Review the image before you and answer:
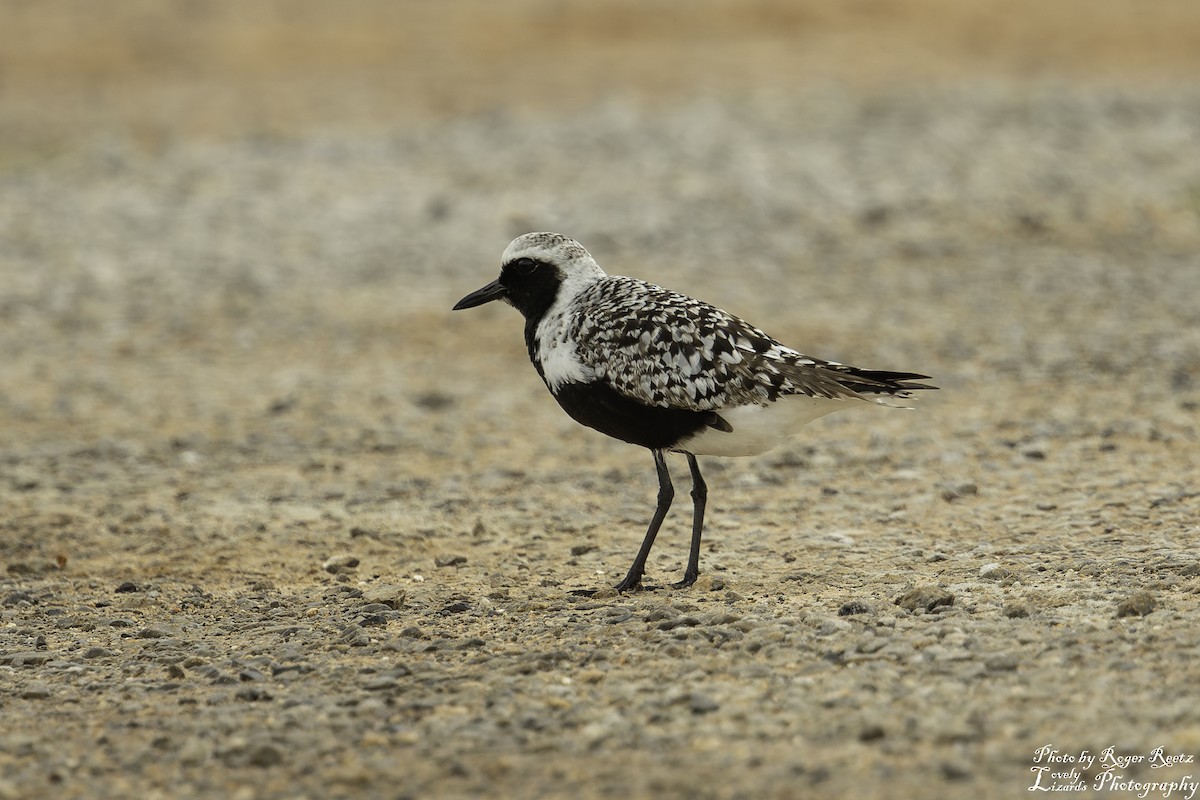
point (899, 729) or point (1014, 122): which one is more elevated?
point (1014, 122)

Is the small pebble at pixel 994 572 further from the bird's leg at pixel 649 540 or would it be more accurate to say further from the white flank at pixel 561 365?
the white flank at pixel 561 365

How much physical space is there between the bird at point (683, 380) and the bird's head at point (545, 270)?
0.19 metres

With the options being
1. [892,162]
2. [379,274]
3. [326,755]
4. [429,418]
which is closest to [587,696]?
[326,755]

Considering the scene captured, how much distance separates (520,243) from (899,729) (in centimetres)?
334

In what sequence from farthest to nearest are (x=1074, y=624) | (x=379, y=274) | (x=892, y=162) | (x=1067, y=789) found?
(x=892, y=162), (x=379, y=274), (x=1074, y=624), (x=1067, y=789)

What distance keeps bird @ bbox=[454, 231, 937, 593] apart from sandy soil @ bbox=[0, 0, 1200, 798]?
2.29 ft

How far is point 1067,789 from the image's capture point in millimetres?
4641

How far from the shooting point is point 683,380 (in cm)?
686

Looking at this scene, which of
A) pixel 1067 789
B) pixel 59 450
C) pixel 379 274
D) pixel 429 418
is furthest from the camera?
pixel 379 274

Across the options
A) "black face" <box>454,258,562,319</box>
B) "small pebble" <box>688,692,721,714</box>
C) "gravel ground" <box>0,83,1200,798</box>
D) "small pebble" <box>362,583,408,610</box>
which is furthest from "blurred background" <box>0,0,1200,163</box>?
"small pebble" <box>688,692,721,714</box>

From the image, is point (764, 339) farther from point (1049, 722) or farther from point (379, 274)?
point (379, 274)

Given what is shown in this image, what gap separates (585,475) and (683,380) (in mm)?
3023

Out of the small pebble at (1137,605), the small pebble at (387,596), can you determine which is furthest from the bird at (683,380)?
Answer: the small pebble at (1137,605)

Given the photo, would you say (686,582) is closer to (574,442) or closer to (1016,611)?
(1016,611)
